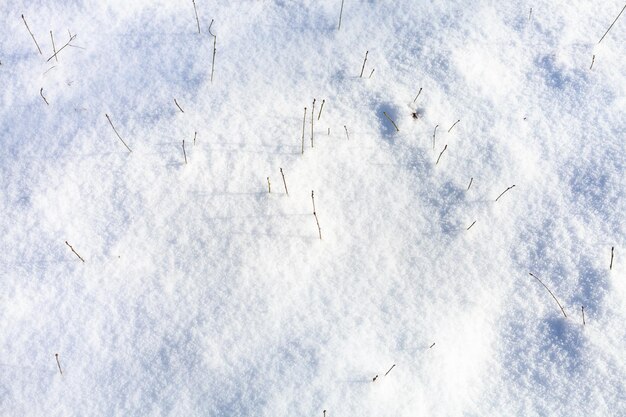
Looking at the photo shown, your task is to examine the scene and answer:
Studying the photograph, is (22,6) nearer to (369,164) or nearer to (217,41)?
(217,41)

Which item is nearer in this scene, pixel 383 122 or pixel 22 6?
pixel 383 122

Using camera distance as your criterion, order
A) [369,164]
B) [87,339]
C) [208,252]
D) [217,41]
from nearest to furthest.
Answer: [87,339], [208,252], [369,164], [217,41]

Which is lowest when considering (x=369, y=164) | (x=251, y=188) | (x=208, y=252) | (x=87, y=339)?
(x=87, y=339)

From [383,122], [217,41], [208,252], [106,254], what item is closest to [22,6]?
[217,41]

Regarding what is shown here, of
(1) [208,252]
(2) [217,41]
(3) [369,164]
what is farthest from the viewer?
(2) [217,41]

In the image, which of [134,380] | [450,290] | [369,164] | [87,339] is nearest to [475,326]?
[450,290]

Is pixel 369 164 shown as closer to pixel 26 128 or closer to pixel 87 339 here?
pixel 87 339

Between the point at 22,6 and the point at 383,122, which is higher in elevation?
the point at 383,122
